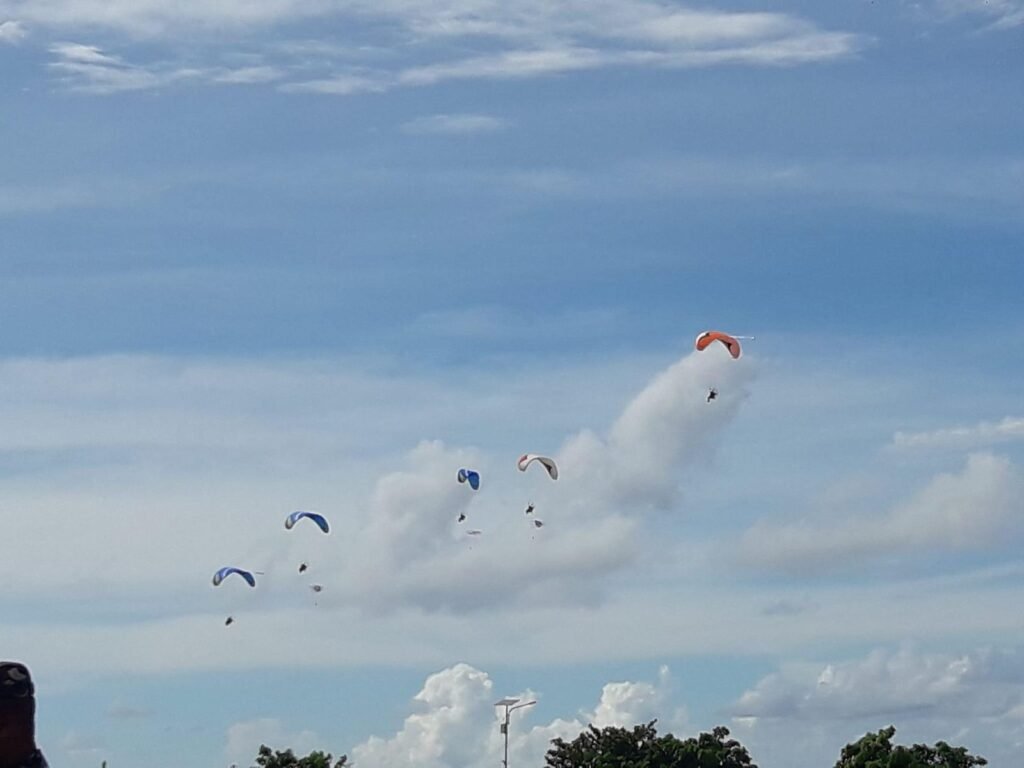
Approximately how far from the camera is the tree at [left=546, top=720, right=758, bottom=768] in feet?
366

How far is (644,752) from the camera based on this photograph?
11325 centimetres

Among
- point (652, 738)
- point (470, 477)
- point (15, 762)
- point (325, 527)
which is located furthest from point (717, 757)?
point (15, 762)

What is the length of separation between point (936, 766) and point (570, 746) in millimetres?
23598

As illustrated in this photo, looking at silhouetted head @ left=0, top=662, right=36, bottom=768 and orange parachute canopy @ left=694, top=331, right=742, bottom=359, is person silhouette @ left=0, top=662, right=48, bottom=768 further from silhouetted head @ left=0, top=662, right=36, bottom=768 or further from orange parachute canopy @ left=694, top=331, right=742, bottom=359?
orange parachute canopy @ left=694, top=331, right=742, bottom=359

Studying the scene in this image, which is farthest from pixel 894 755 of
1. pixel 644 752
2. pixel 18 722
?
pixel 18 722

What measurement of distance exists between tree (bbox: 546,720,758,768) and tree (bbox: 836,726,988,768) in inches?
374

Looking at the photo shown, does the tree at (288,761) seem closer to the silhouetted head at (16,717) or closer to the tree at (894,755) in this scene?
the tree at (894,755)

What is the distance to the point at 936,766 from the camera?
103750 millimetres

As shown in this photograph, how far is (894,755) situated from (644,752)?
62.6ft

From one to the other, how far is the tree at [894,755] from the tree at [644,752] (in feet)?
31.1

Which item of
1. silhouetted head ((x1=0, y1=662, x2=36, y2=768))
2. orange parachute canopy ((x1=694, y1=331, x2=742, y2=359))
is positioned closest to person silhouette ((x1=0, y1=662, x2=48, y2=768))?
silhouetted head ((x1=0, y1=662, x2=36, y2=768))

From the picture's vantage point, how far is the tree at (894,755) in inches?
3903

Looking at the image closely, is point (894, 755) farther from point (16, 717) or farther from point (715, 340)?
point (16, 717)

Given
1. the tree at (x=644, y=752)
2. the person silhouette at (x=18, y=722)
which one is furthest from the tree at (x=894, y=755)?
the person silhouette at (x=18, y=722)
